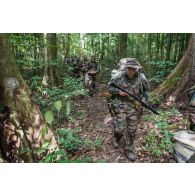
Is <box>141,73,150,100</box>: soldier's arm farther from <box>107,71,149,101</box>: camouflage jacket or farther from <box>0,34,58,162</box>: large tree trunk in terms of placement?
<box>0,34,58,162</box>: large tree trunk

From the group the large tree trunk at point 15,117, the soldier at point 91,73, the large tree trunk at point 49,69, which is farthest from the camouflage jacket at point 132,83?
the soldier at point 91,73

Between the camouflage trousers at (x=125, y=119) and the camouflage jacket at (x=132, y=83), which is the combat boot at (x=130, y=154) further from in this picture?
the camouflage jacket at (x=132, y=83)

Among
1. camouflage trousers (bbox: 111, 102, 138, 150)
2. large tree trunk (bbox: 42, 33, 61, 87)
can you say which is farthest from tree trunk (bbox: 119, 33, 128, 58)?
camouflage trousers (bbox: 111, 102, 138, 150)

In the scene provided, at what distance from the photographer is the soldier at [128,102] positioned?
4352 mm

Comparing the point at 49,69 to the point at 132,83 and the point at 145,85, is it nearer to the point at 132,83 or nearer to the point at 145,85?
the point at 132,83

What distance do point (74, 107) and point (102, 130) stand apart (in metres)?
0.99

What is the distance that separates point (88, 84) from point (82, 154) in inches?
166

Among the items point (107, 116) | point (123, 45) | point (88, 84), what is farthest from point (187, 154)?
point (88, 84)

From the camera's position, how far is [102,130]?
5148 mm

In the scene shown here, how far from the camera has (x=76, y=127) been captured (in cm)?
517

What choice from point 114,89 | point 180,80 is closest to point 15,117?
Result: point 114,89

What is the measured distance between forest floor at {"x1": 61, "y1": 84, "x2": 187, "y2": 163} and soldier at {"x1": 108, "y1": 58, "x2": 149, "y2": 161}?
0.21m

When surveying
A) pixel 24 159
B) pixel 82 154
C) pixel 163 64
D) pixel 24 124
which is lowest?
pixel 82 154

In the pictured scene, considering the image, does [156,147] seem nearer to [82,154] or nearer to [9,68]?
[82,154]
